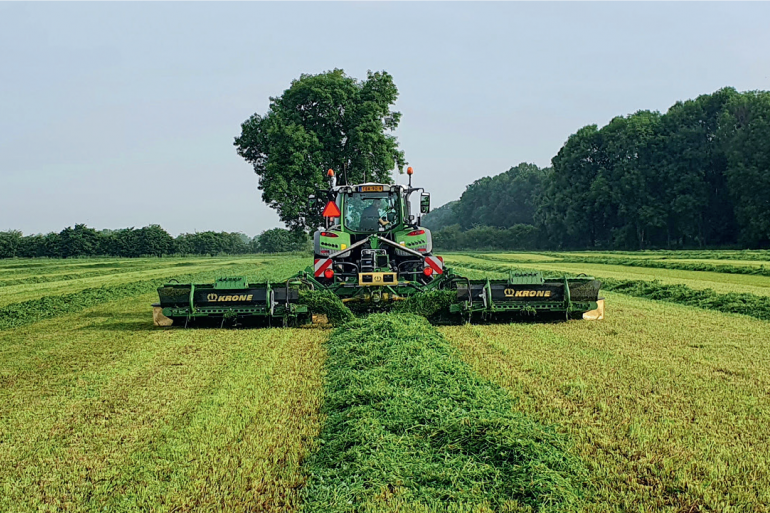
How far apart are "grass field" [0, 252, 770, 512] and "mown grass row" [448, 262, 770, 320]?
3746 mm

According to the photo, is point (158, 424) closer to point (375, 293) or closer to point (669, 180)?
point (375, 293)

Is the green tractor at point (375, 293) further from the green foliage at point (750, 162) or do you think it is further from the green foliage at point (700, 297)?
the green foliage at point (750, 162)

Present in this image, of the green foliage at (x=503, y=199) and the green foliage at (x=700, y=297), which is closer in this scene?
the green foliage at (x=700, y=297)

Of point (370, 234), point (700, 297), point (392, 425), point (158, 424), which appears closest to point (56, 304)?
point (370, 234)

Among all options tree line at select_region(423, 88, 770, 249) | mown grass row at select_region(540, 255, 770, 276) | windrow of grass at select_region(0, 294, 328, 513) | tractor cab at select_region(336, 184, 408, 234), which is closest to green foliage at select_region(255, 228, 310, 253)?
tree line at select_region(423, 88, 770, 249)

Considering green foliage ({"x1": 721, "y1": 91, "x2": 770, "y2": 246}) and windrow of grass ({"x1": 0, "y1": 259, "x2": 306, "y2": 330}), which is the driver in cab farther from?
green foliage ({"x1": 721, "y1": 91, "x2": 770, "y2": 246})

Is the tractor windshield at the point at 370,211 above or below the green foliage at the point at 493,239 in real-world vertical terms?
above

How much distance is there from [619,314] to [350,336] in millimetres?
5467

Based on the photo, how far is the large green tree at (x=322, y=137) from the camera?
31750 mm

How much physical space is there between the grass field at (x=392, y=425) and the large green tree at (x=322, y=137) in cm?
2467

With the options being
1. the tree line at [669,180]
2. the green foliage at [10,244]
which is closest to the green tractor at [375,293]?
the tree line at [669,180]

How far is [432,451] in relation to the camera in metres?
3.77

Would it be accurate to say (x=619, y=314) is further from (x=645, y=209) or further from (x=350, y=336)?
(x=645, y=209)

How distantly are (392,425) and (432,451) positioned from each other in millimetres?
517
